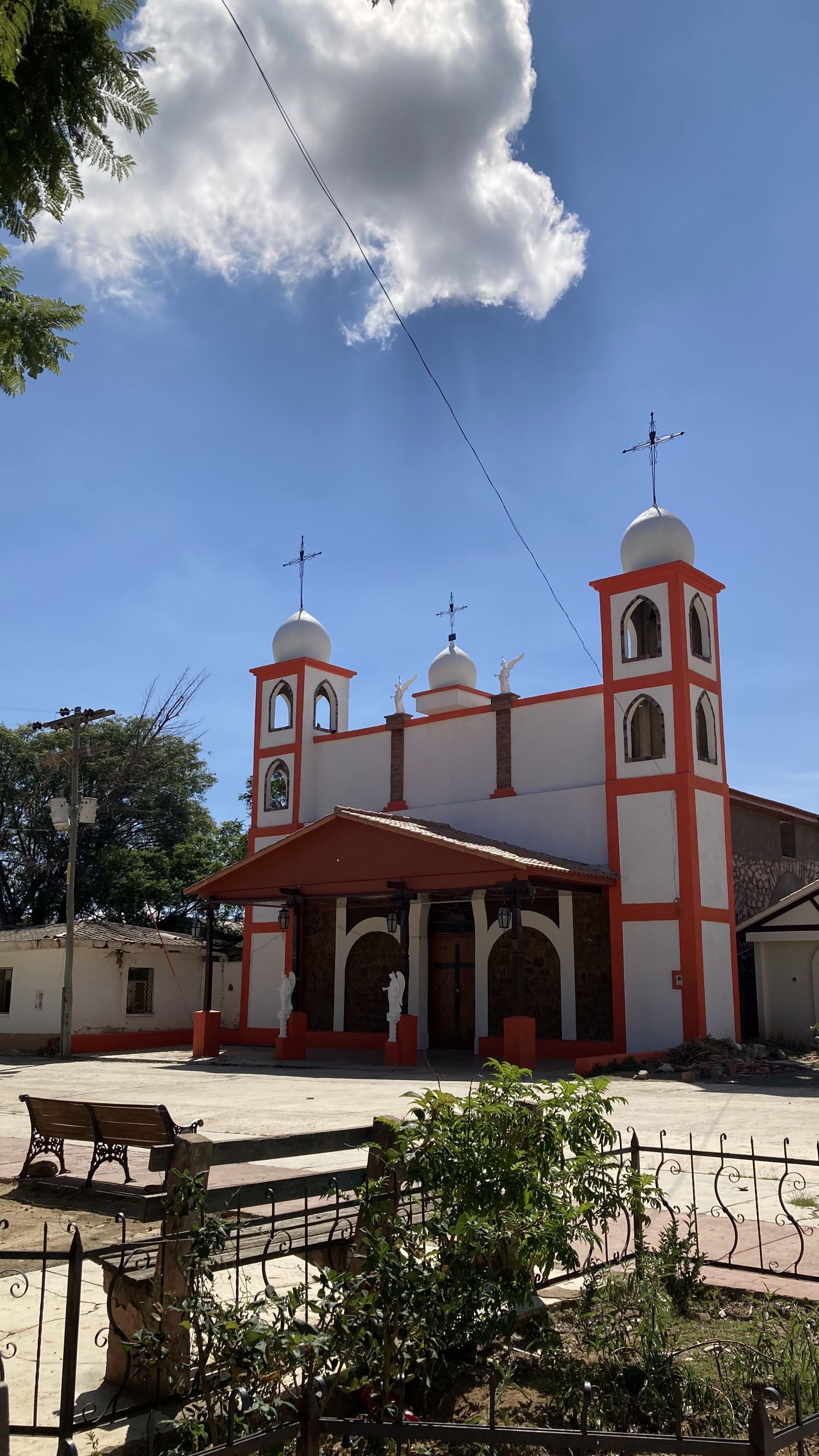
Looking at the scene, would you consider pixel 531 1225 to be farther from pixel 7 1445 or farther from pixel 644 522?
pixel 644 522

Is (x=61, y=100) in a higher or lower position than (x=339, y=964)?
higher

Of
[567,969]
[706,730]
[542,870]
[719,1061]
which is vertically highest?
[706,730]

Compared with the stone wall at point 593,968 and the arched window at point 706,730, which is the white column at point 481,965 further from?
the arched window at point 706,730

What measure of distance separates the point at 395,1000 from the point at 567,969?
3320 mm

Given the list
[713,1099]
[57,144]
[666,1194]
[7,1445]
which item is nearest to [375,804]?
[713,1099]

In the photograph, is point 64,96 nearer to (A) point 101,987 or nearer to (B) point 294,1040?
(B) point 294,1040

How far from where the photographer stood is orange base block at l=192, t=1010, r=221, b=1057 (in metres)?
22.1

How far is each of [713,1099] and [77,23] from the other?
12.4 m

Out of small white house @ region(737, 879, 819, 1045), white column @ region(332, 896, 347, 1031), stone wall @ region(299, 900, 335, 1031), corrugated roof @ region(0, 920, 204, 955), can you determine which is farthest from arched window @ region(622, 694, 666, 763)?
corrugated roof @ region(0, 920, 204, 955)

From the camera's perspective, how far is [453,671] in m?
28.9

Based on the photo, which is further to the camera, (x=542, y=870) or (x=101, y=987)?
(x=101, y=987)

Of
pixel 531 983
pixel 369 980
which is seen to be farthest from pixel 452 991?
pixel 531 983

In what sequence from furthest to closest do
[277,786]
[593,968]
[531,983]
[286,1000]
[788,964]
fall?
[277,786]
[286,1000]
[788,964]
[531,983]
[593,968]

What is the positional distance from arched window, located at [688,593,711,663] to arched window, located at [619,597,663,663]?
2.10 feet
